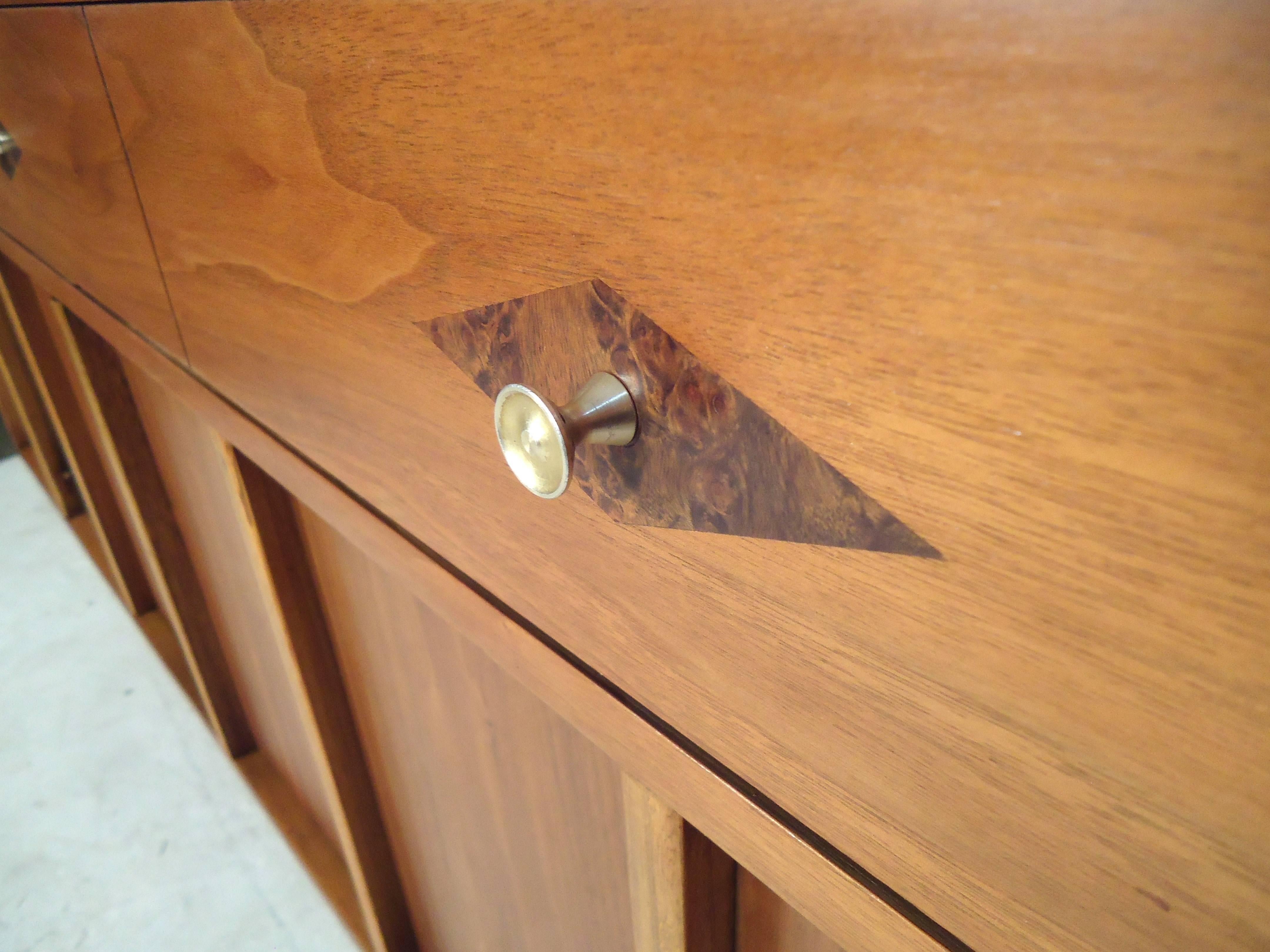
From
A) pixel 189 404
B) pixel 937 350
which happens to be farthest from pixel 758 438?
pixel 189 404

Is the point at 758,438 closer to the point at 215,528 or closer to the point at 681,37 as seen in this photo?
the point at 681,37

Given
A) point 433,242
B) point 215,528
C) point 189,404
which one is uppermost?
point 433,242

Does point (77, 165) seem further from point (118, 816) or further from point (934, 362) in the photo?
point (118, 816)

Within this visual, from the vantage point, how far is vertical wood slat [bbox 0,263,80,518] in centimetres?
140

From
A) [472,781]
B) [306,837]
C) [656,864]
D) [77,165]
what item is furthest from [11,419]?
[656,864]

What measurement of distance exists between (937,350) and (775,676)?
0.10 m

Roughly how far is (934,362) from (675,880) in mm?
224

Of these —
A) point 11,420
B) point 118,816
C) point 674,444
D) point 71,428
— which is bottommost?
point 118,816

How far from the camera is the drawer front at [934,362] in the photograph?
123 millimetres

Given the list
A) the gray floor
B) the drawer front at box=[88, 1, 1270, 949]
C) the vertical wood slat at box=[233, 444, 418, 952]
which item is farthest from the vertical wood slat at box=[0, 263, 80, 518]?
the drawer front at box=[88, 1, 1270, 949]

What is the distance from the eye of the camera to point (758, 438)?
19 centimetres

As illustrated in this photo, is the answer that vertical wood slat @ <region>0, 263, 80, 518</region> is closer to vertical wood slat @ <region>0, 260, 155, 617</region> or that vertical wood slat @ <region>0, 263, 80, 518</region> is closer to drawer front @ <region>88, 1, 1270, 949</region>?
vertical wood slat @ <region>0, 260, 155, 617</region>

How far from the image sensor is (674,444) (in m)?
0.21

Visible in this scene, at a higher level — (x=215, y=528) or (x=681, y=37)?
(x=681, y=37)
